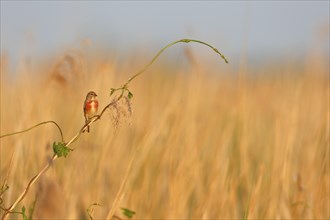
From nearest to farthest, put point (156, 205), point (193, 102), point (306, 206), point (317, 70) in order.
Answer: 1. point (306, 206)
2. point (156, 205)
3. point (193, 102)
4. point (317, 70)

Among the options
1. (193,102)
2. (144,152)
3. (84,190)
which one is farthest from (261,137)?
(84,190)

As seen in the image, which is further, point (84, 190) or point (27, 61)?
point (27, 61)

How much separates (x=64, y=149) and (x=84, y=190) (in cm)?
111

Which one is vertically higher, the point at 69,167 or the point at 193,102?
the point at 193,102

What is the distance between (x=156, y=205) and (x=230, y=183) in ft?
1.10

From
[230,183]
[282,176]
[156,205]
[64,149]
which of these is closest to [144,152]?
[156,205]

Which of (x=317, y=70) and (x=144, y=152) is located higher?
(x=317, y=70)

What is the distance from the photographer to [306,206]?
243 cm

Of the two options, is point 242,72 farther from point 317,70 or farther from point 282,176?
point 317,70

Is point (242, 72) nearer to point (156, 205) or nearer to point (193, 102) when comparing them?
point (193, 102)

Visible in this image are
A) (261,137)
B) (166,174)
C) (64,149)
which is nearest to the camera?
(64,149)

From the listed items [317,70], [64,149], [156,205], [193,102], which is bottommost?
[156,205]

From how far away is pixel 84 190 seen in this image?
256 cm

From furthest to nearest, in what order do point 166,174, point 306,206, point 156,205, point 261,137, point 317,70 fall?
point 261,137
point 317,70
point 166,174
point 156,205
point 306,206
